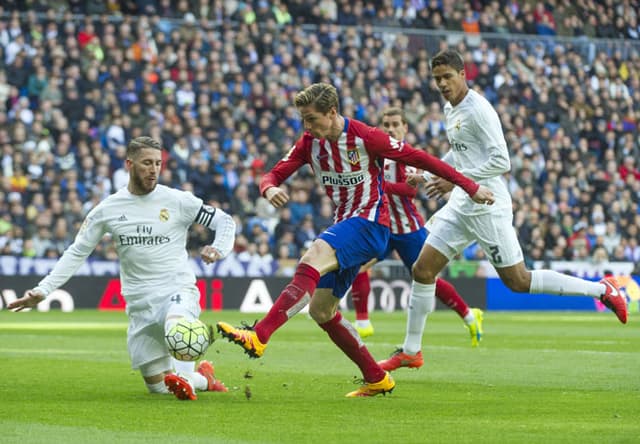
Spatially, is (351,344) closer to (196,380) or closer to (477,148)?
(196,380)

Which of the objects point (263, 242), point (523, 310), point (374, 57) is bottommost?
point (523, 310)

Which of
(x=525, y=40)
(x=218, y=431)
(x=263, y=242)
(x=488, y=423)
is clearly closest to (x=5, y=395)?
(x=218, y=431)

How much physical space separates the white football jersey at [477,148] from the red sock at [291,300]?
7.92 feet

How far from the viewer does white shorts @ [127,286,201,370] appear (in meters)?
8.11

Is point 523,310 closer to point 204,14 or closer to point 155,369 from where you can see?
point 204,14

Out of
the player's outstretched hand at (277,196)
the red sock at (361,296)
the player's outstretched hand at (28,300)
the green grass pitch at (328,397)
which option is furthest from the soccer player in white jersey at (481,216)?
the red sock at (361,296)

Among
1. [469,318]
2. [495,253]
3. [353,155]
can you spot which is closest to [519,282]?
[495,253]

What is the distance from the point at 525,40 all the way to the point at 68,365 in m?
21.5

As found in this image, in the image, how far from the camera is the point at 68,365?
1068 cm

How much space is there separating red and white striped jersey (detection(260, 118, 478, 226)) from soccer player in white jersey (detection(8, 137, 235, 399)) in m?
0.70

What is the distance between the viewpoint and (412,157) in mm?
7766

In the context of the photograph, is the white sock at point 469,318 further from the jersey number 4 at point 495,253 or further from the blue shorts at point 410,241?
the jersey number 4 at point 495,253

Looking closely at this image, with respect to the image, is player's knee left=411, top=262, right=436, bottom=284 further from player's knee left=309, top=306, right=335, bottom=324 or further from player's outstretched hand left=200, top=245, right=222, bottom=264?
player's outstretched hand left=200, top=245, right=222, bottom=264

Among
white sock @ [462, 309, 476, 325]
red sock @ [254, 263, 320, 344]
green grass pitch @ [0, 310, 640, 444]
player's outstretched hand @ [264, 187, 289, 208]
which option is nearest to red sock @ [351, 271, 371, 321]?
green grass pitch @ [0, 310, 640, 444]
